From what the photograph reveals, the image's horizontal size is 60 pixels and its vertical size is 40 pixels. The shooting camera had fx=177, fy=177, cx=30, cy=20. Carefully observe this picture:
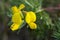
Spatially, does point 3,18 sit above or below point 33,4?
below

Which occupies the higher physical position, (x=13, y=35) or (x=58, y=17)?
(x=58, y=17)

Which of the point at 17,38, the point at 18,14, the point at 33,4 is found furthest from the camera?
the point at 17,38

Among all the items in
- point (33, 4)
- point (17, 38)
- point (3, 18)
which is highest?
point (33, 4)

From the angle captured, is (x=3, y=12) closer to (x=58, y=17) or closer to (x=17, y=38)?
(x=17, y=38)

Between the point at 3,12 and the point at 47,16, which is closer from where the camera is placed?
the point at 47,16

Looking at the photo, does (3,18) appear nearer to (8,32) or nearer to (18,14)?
(8,32)

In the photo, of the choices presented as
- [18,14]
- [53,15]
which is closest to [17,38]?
[53,15]

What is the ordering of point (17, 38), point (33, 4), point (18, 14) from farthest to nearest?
point (17, 38) < point (33, 4) < point (18, 14)

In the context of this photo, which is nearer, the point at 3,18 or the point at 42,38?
the point at 42,38

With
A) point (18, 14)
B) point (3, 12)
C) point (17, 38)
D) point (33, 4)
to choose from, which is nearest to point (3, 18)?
→ point (3, 12)
